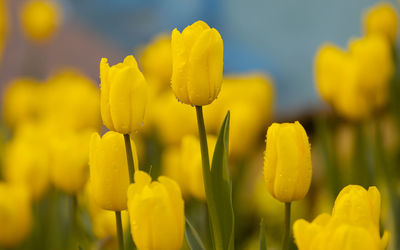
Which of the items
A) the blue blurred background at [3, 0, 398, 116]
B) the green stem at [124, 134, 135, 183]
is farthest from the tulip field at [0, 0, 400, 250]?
the blue blurred background at [3, 0, 398, 116]

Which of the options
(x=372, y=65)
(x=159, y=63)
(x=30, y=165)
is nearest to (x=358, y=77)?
(x=372, y=65)

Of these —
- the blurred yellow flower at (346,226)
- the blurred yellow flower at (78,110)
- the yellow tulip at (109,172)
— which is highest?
Result: the blurred yellow flower at (78,110)

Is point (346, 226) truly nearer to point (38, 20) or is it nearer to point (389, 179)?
point (389, 179)

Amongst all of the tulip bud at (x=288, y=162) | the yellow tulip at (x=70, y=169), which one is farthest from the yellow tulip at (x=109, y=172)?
the yellow tulip at (x=70, y=169)

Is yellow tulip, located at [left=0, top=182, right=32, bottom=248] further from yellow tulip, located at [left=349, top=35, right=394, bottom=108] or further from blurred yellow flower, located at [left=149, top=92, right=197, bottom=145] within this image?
yellow tulip, located at [left=349, top=35, right=394, bottom=108]

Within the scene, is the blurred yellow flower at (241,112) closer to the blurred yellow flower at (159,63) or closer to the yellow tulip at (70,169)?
the blurred yellow flower at (159,63)

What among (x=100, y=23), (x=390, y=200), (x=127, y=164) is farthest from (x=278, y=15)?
(x=127, y=164)
